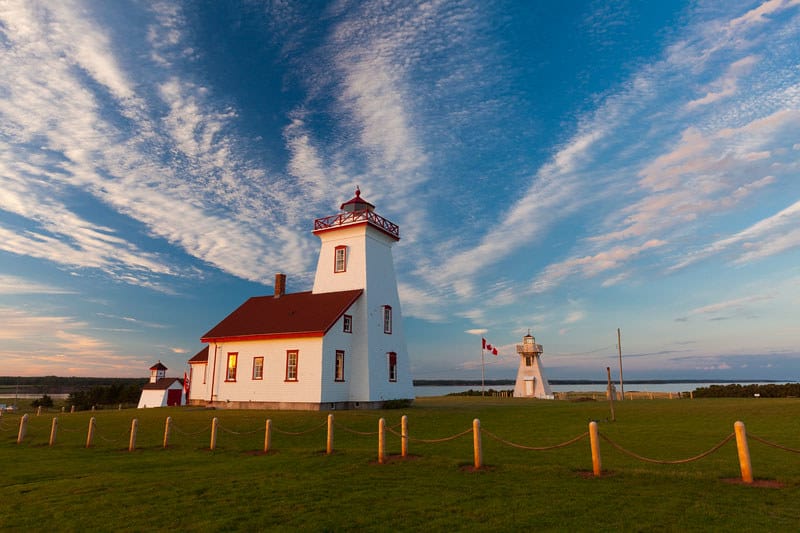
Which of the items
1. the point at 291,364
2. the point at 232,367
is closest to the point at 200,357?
the point at 232,367

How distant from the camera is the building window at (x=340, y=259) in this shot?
3628 cm

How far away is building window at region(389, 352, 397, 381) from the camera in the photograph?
1391 inches

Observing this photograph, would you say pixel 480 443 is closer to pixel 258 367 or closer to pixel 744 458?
pixel 744 458

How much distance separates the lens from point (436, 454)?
1520cm

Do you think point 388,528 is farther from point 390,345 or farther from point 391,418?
point 390,345

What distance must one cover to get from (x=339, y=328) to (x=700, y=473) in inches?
938

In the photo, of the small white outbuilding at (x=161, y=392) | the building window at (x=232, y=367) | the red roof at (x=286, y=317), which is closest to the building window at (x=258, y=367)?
the red roof at (x=286, y=317)

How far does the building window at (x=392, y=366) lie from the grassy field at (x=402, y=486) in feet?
48.9

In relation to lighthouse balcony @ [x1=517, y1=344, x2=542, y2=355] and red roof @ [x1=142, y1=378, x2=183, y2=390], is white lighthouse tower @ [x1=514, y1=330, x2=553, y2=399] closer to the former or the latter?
lighthouse balcony @ [x1=517, y1=344, x2=542, y2=355]

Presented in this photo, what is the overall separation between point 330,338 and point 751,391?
38.0 meters

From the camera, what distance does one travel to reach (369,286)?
115 ft

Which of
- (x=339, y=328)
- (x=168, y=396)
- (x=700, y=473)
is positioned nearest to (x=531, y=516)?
(x=700, y=473)

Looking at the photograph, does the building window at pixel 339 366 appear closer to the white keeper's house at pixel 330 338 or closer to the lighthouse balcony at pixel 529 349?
the white keeper's house at pixel 330 338

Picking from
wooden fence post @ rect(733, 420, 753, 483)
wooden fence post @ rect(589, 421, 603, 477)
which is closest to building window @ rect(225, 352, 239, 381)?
wooden fence post @ rect(589, 421, 603, 477)
